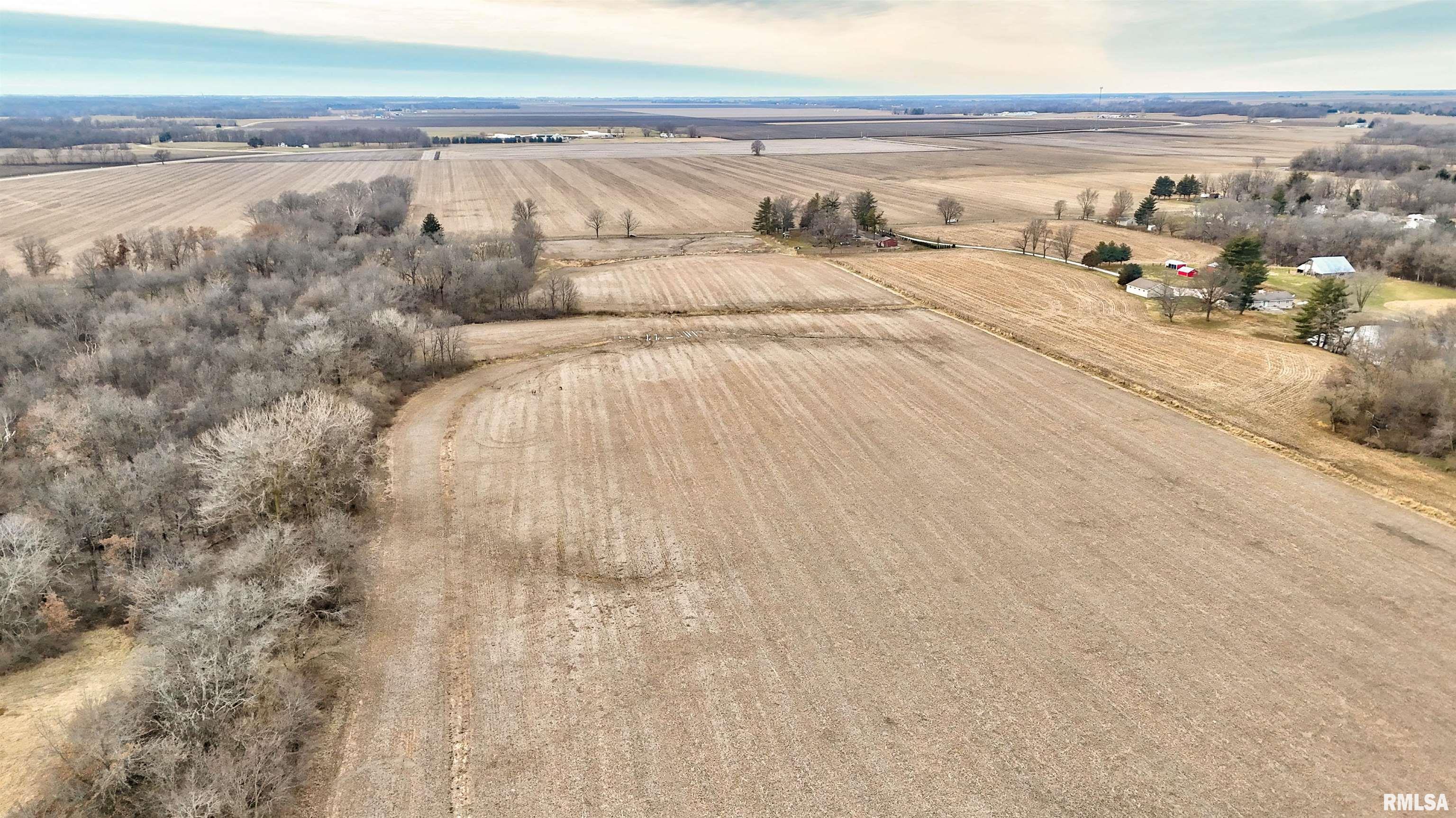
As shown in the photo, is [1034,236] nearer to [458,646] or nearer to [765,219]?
[765,219]

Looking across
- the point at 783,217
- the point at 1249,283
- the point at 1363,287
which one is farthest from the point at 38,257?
the point at 1363,287

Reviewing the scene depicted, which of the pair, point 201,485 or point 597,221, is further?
point 597,221

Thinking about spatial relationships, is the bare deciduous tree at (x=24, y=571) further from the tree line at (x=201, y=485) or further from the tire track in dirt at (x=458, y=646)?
the tire track in dirt at (x=458, y=646)

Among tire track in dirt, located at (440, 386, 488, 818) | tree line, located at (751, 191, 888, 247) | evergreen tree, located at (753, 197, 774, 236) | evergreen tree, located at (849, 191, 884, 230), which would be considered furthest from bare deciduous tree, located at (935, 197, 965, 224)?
tire track in dirt, located at (440, 386, 488, 818)

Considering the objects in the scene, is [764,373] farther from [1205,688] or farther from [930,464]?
[1205,688]

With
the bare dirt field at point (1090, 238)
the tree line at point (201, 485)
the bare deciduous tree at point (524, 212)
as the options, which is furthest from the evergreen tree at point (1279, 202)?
the bare deciduous tree at point (524, 212)
